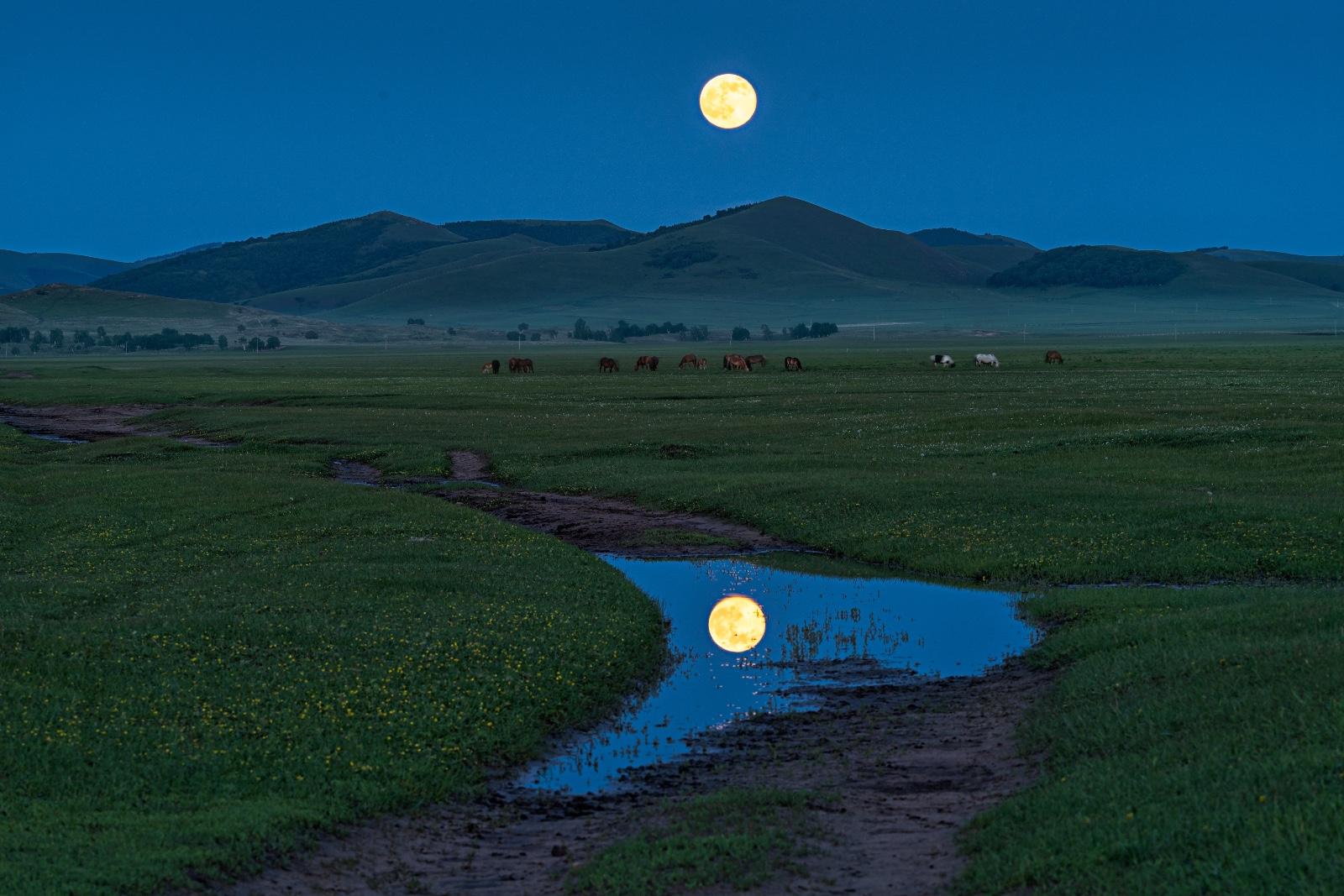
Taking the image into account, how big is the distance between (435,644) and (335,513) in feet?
48.4

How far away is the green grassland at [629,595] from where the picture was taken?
12.9 m

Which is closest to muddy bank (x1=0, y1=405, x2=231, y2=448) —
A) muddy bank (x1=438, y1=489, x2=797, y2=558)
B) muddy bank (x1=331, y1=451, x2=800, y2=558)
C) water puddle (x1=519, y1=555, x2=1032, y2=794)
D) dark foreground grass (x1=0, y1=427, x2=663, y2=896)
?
muddy bank (x1=331, y1=451, x2=800, y2=558)

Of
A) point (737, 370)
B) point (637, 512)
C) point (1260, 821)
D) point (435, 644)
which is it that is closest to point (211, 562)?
point (435, 644)

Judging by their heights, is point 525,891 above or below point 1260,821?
below

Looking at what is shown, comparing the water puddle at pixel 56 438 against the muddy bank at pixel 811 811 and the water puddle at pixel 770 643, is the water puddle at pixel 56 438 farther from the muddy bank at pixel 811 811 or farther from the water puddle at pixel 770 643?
the muddy bank at pixel 811 811

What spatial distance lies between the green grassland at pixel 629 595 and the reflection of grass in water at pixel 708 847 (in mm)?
2026

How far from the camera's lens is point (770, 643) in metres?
23.1

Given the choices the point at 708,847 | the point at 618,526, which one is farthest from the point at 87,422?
the point at 708,847

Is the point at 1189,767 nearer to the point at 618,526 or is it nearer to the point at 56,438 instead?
the point at 618,526

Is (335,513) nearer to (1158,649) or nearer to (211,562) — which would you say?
(211,562)

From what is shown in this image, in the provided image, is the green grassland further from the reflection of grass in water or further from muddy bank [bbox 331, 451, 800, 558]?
the reflection of grass in water

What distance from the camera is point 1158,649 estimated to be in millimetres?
18562

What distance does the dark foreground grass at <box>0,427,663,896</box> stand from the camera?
1345cm

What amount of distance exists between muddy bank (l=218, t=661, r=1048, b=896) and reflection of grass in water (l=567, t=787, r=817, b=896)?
0.78 ft
